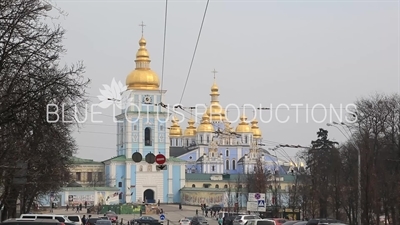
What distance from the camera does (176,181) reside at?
125 meters

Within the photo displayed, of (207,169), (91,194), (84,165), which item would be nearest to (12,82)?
(91,194)

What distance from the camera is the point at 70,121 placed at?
2942cm

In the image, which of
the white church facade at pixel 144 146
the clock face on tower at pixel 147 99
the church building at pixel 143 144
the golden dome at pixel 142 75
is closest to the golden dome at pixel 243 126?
the white church facade at pixel 144 146

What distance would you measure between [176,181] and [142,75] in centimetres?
1667

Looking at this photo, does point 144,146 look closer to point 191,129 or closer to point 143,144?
point 143,144

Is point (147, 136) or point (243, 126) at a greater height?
point (243, 126)

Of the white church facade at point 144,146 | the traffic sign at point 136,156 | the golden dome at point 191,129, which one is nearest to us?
the traffic sign at point 136,156

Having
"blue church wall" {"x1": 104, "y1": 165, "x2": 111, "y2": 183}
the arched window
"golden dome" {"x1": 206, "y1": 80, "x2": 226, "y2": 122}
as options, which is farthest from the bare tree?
"golden dome" {"x1": 206, "y1": 80, "x2": 226, "y2": 122}

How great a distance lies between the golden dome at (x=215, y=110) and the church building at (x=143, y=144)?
31.3 meters

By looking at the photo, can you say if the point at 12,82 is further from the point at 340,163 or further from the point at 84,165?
the point at 84,165

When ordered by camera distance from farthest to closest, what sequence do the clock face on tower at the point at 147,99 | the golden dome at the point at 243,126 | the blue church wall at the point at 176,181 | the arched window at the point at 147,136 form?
the golden dome at the point at 243,126, the blue church wall at the point at 176,181, the arched window at the point at 147,136, the clock face on tower at the point at 147,99

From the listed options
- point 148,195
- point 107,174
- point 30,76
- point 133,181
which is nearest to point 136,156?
point 30,76

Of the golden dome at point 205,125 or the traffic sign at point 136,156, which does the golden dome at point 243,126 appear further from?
the traffic sign at point 136,156

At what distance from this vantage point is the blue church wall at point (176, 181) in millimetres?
124312
